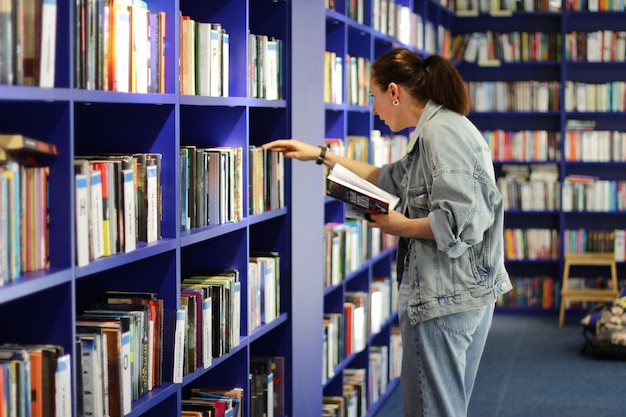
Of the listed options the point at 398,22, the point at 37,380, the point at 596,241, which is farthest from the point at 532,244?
the point at 37,380

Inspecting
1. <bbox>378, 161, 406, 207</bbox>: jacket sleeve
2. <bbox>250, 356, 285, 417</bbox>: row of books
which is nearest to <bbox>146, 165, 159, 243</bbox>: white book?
<bbox>378, 161, 406, 207</bbox>: jacket sleeve

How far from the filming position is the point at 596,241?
8.46 m

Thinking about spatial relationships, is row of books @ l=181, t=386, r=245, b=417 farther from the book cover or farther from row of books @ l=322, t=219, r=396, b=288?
row of books @ l=322, t=219, r=396, b=288

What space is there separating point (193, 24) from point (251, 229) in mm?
1171

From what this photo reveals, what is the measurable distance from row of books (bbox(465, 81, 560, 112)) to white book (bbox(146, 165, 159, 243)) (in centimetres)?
639

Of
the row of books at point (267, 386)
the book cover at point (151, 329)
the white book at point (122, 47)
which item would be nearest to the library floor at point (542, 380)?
the row of books at point (267, 386)

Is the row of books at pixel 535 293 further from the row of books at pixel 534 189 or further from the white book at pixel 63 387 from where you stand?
the white book at pixel 63 387

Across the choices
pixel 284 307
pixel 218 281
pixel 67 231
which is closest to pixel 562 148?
pixel 284 307

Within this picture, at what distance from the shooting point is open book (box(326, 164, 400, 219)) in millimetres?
3070

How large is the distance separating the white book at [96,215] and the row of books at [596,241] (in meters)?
6.68

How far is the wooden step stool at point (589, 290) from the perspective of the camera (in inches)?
316

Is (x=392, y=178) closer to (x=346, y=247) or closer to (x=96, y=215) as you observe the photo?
(x=96, y=215)

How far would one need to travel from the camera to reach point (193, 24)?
3059 mm

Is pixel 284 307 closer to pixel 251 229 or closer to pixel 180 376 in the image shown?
pixel 251 229
